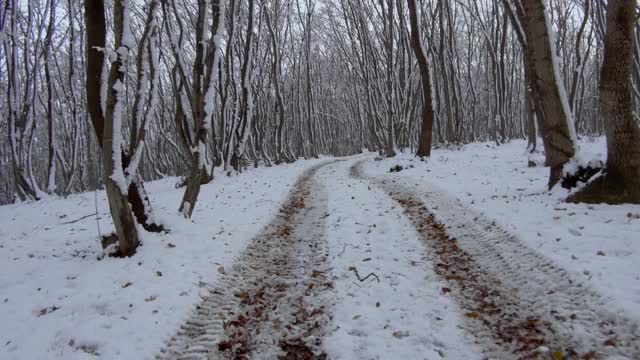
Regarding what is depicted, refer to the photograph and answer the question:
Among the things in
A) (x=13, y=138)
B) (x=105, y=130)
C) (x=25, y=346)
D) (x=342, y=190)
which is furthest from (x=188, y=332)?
(x=13, y=138)

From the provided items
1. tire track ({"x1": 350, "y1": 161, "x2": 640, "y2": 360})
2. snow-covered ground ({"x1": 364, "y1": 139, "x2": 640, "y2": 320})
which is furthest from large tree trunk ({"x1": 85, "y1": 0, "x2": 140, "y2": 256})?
snow-covered ground ({"x1": 364, "y1": 139, "x2": 640, "y2": 320})

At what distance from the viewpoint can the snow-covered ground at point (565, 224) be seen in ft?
13.4

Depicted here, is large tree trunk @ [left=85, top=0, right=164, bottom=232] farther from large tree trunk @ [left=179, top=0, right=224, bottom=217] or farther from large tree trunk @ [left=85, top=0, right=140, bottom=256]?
large tree trunk @ [left=179, top=0, right=224, bottom=217]

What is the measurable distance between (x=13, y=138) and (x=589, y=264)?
681 inches

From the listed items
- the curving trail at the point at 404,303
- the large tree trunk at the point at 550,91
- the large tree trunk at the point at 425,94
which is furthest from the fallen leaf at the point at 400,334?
the large tree trunk at the point at 425,94

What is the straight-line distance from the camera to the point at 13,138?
48.6 ft

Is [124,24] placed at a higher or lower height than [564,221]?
higher

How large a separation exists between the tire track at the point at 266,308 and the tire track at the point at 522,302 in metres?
1.47

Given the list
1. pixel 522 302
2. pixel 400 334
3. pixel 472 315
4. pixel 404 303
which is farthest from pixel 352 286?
pixel 522 302

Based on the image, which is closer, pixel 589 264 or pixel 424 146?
pixel 589 264

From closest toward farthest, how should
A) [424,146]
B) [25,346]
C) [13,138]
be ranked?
[25,346], [13,138], [424,146]

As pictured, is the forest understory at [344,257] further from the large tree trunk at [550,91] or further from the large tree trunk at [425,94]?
the large tree trunk at [425,94]

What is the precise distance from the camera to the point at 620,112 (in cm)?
627

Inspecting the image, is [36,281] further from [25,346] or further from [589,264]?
[589,264]
